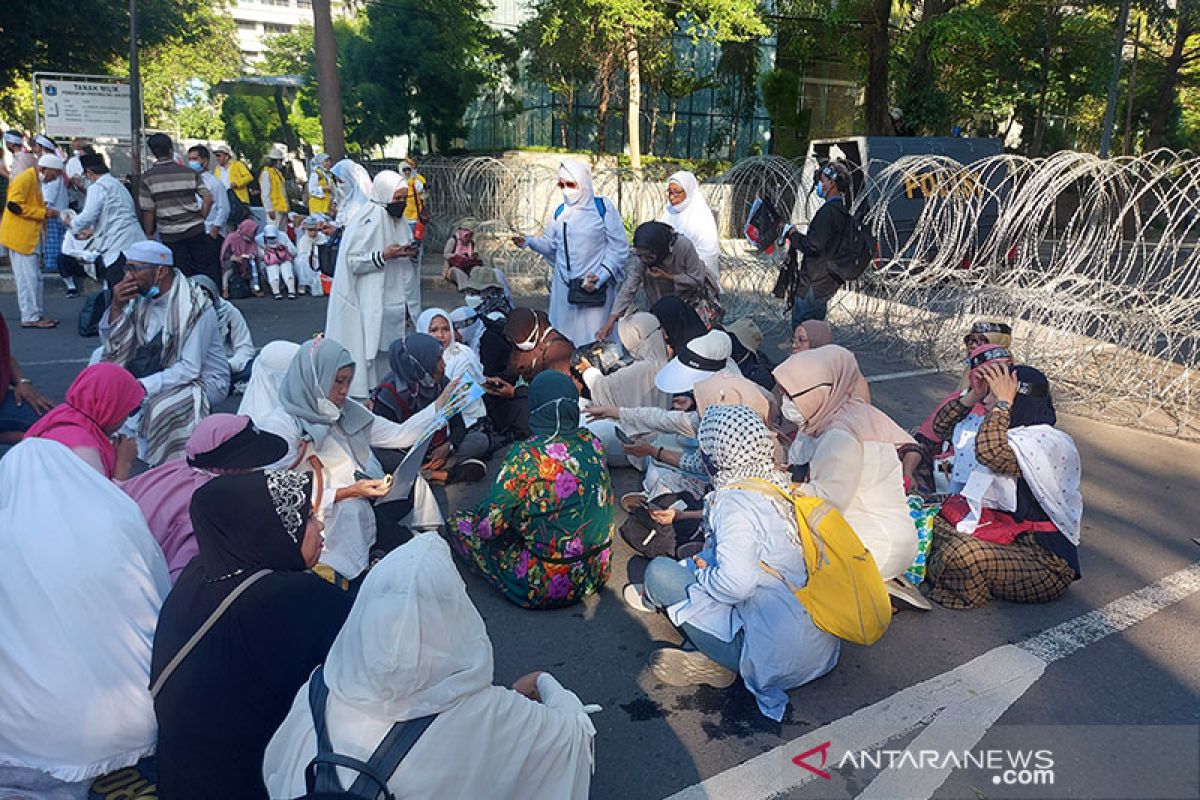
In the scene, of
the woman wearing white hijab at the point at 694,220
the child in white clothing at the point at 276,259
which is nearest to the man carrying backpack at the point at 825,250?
the woman wearing white hijab at the point at 694,220

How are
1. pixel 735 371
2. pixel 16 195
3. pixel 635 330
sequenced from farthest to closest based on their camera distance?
pixel 16 195, pixel 635 330, pixel 735 371

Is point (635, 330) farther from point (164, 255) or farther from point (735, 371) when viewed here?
point (164, 255)

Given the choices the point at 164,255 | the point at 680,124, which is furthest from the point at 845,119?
the point at 164,255

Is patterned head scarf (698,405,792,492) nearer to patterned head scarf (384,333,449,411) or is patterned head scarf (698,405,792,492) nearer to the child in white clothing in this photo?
patterned head scarf (384,333,449,411)

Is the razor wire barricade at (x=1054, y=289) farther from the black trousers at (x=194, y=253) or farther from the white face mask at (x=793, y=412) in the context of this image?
the black trousers at (x=194, y=253)

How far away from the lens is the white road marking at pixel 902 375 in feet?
27.3

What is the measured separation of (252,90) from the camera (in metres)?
26.7

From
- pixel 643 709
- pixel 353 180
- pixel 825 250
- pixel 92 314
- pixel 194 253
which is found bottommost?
pixel 643 709

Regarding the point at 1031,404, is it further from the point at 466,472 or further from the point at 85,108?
the point at 85,108

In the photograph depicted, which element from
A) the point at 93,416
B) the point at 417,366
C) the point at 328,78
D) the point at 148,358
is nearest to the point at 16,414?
the point at 148,358

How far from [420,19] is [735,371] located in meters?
17.1

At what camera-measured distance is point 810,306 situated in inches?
307

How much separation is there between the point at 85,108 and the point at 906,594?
15170 millimetres

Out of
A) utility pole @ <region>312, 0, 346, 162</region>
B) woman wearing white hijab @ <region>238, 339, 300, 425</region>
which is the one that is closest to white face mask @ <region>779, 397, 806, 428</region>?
woman wearing white hijab @ <region>238, 339, 300, 425</region>
